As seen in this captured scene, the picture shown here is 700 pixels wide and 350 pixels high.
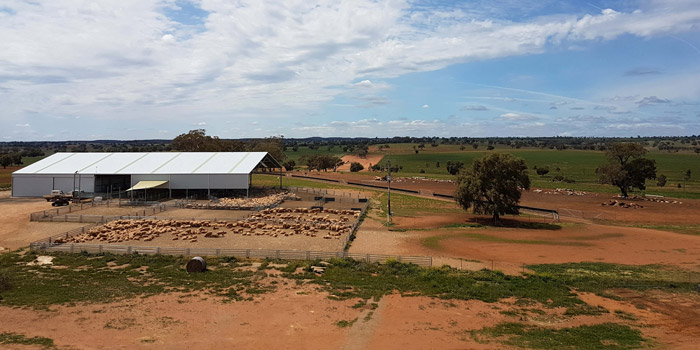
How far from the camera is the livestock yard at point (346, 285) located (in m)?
18.5

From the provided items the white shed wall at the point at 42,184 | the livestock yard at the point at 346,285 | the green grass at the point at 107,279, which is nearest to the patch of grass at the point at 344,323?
the livestock yard at the point at 346,285

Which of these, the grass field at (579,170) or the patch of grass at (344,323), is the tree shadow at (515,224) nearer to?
the grass field at (579,170)

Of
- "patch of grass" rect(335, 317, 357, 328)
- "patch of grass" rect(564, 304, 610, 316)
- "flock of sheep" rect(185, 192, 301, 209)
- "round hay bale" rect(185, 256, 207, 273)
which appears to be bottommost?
"patch of grass" rect(335, 317, 357, 328)

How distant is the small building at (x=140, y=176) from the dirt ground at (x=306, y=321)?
40.9 metres

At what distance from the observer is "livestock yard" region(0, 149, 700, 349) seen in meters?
18.5

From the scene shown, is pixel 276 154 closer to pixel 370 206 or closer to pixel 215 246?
pixel 370 206

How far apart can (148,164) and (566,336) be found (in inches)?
2572

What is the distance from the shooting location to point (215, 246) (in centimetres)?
3466

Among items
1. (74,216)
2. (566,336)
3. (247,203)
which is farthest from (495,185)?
(74,216)

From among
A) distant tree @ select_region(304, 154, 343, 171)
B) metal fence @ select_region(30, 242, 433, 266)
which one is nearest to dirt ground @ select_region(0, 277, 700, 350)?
metal fence @ select_region(30, 242, 433, 266)

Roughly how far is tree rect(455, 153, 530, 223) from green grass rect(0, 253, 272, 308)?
2994cm

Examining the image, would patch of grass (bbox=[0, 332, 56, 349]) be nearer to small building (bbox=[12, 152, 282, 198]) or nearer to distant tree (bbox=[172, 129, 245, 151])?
small building (bbox=[12, 152, 282, 198])

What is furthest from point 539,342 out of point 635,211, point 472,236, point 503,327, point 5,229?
point 635,211

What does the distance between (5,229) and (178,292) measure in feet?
97.3
